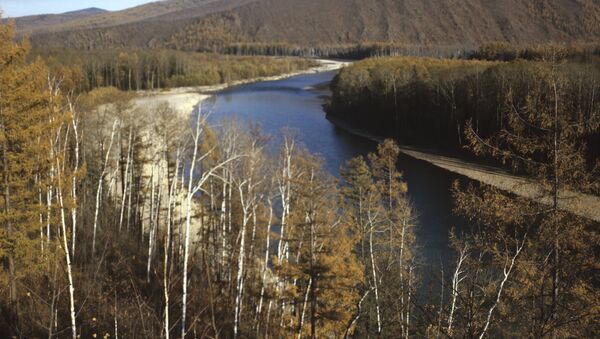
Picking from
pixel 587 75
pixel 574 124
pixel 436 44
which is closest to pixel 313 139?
pixel 587 75

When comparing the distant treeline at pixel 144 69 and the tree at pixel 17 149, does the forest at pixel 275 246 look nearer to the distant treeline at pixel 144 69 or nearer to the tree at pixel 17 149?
the tree at pixel 17 149

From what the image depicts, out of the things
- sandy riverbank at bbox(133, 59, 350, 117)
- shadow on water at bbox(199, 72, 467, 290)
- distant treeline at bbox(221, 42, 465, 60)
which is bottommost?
shadow on water at bbox(199, 72, 467, 290)

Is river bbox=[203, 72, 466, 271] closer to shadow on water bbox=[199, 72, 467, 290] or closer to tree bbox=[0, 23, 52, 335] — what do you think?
shadow on water bbox=[199, 72, 467, 290]

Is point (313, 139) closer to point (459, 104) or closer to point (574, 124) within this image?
point (459, 104)

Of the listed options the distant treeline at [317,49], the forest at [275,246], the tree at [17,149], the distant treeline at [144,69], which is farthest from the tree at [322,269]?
the distant treeline at [317,49]

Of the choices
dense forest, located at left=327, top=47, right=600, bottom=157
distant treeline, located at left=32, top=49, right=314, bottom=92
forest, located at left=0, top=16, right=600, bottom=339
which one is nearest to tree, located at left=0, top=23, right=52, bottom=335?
forest, located at left=0, top=16, right=600, bottom=339

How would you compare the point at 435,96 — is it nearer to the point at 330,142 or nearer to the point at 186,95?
the point at 330,142
